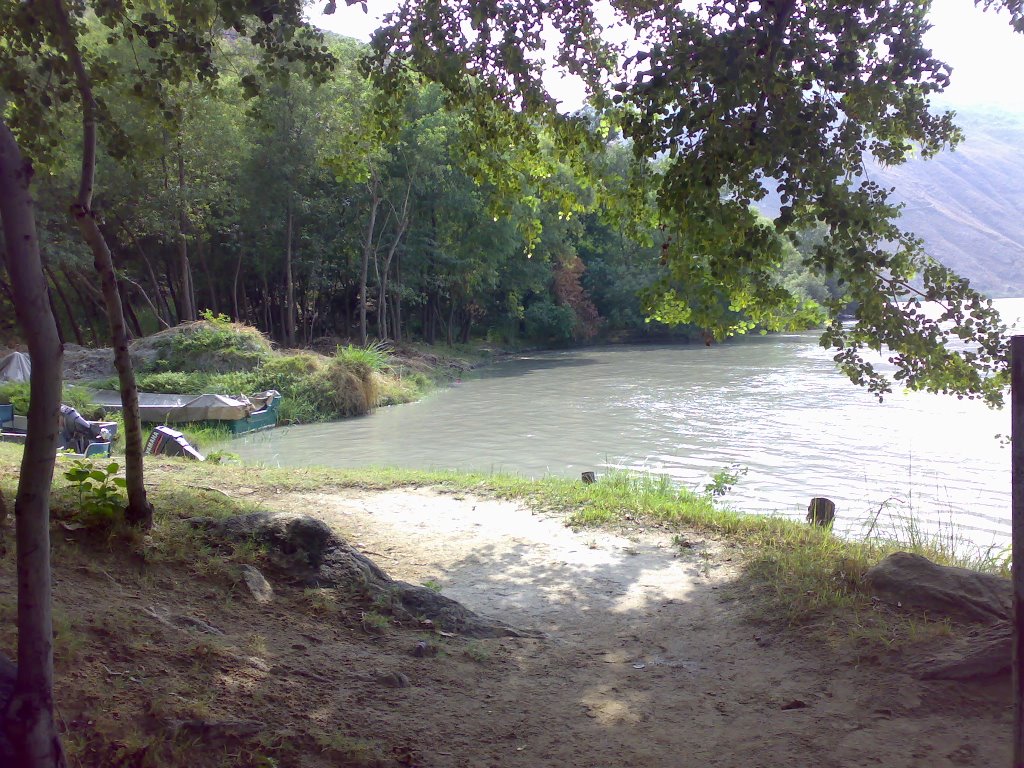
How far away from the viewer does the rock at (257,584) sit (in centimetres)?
522

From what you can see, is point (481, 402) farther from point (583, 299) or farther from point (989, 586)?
point (583, 299)

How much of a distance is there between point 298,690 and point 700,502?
20.8ft

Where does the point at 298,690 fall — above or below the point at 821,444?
above

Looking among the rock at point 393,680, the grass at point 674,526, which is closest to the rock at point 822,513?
the grass at point 674,526

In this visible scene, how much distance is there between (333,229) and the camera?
115 ft

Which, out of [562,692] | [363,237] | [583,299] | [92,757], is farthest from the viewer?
[583,299]

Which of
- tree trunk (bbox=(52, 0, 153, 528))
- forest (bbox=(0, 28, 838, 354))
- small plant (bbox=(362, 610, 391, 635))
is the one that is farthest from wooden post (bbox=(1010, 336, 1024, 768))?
forest (bbox=(0, 28, 838, 354))

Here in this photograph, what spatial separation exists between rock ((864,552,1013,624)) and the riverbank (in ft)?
0.53

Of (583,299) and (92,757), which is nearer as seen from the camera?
(92,757)

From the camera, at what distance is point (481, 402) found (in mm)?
27016

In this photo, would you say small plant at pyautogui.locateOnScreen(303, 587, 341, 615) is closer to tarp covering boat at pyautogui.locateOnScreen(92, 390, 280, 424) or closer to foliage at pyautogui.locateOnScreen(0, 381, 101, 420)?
foliage at pyautogui.locateOnScreen(0, 381, 101, 420)

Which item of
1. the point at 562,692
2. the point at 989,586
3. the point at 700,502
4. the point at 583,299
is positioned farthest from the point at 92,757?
the point at 583,299

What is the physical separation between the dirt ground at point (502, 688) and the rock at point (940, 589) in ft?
2.22

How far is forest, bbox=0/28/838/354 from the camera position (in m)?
20.7
